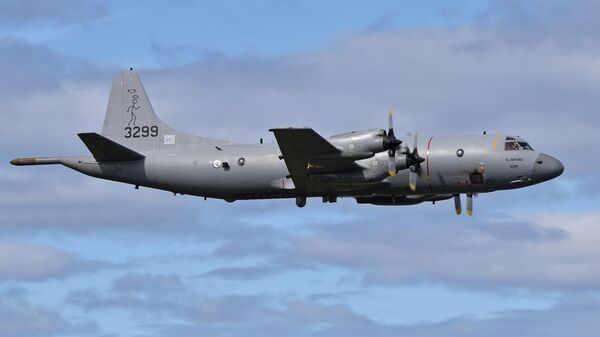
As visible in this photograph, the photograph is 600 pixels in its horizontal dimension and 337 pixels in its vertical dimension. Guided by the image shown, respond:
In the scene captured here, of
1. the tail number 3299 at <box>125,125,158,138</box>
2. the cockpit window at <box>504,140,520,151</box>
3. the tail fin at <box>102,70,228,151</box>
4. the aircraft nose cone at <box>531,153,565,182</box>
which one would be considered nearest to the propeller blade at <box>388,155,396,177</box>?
the cockpit window at <box>504,140,520,151</box>

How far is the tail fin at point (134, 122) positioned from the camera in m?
59.5

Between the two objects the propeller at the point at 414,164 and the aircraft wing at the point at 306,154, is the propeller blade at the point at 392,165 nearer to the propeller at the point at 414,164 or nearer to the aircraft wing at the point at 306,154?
the propeller at the point at 414,164

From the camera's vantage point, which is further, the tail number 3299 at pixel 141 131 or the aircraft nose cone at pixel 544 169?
the tail number 3299 at pixel 141 131

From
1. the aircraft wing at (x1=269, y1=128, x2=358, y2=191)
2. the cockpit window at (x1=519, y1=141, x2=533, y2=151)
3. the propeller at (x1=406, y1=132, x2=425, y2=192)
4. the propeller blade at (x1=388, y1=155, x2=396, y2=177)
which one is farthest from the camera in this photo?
the cockpit window at (x1=519, y1=141, x2=533, y2=151)

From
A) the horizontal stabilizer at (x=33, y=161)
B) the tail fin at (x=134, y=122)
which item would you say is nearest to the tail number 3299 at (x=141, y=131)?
Answer: the tail fin at (x=134, y=122)

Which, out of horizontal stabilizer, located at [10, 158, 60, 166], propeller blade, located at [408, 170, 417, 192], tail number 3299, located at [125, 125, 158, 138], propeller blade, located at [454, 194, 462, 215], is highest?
tail number 3299, located at [125, 125, 158, 138]

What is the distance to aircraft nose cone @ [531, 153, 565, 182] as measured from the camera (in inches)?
2154

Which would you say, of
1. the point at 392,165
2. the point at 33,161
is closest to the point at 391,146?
the point at 392,165

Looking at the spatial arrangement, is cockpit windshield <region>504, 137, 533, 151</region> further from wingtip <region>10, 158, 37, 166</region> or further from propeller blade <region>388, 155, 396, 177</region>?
wingtip <region>10, 158, 37, 166</region>

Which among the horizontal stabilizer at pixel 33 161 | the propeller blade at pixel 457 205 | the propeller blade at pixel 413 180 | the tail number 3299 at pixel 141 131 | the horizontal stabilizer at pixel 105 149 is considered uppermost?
the tail number 3299 at pixel 141 131

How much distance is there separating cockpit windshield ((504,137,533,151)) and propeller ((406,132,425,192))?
3.78m

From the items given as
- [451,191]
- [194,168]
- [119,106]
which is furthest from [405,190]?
[119,106]

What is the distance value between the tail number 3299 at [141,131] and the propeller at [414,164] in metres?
12.7

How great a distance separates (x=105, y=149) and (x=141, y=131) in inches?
145
